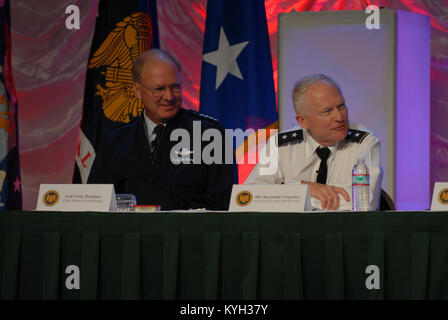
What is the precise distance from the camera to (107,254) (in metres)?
2.13

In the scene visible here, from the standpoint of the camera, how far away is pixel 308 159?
321cm

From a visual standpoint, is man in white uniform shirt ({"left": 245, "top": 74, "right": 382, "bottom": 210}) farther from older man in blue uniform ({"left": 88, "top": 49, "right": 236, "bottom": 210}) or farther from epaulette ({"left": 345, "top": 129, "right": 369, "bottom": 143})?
older man in blue uniform ({"left": 88, "top": 49, "right": 236, "bottom": 210})

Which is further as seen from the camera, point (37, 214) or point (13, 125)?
point (13, 125)

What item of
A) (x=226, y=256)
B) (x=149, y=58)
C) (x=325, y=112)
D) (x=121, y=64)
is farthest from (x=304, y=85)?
(x=121, y=64)

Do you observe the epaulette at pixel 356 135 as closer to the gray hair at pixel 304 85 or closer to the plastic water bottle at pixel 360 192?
the gray hair at pixel 304 85

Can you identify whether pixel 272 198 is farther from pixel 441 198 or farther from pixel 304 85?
pixel 304 85

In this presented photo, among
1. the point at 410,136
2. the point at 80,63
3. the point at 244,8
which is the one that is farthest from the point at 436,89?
the point at 80,63

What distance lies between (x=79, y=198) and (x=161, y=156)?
1169 millimetres

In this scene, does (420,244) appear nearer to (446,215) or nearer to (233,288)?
(446,215)

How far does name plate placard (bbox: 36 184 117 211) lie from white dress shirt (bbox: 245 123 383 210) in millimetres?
1028

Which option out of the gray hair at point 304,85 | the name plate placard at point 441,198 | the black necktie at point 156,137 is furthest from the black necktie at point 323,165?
the black necktie at point 156,137
